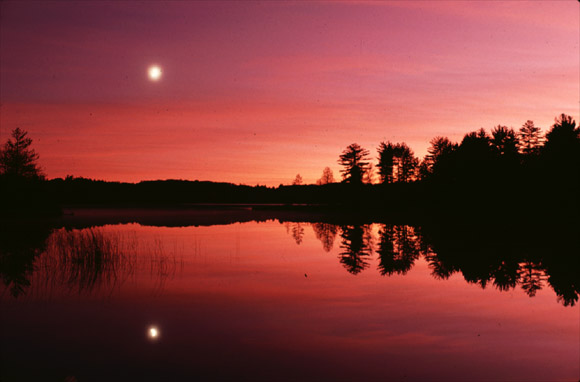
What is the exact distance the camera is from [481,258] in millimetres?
30203

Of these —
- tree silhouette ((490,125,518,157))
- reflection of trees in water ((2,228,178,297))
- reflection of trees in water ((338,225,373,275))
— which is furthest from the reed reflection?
tree silhouette ((490,125,518,157))

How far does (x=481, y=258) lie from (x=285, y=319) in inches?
714

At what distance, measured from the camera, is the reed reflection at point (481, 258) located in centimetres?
2266

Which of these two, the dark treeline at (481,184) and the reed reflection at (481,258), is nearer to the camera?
the reed reflection at (481,258)

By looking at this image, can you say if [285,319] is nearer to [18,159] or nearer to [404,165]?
[18,159]

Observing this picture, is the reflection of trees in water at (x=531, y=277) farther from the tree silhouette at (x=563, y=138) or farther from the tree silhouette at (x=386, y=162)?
the tree silhouette at (x=386, y=162)

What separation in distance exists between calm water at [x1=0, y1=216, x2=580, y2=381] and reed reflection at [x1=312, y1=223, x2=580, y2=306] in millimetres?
226

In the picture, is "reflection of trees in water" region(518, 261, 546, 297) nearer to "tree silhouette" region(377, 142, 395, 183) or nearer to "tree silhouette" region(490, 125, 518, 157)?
"tree silhouette" region(490, 125, 518, 157)

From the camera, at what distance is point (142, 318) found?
16344 mm

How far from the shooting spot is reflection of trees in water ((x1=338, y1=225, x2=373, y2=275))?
27.8 meters

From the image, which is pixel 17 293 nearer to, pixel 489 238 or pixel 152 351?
pixel 152 351

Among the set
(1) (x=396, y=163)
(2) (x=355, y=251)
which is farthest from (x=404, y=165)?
(2) (x=355, y=251)

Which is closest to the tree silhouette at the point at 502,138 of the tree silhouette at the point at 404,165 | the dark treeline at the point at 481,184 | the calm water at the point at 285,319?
the dark treeline at the point at 481,184

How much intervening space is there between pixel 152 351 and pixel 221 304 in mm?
5410
